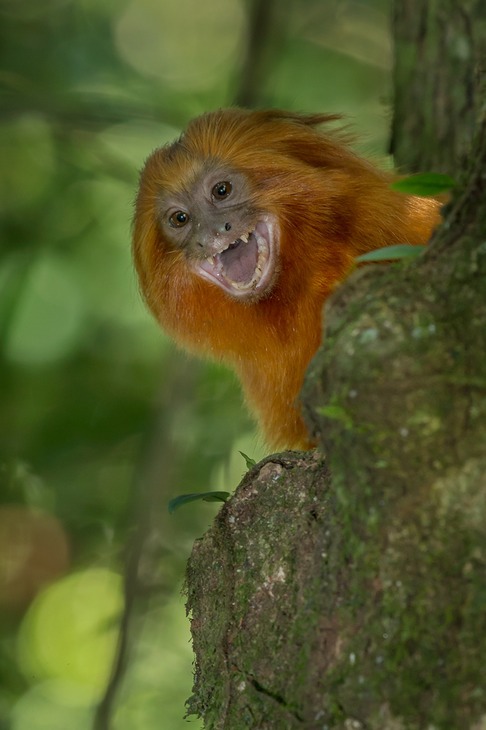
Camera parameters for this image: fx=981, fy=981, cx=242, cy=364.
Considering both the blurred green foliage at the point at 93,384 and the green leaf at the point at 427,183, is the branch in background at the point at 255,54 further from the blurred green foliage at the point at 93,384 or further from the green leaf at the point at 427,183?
the green leaf at the point at 427,183

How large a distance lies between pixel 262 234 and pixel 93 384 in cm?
181

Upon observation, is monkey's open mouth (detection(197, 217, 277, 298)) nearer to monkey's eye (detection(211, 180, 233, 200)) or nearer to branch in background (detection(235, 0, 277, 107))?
monkey's eye (detection(211, 180, 233, 200))

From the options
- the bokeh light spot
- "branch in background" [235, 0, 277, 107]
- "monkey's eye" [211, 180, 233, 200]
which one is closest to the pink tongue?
"monkey's eye" [211, 180, 233, 200]

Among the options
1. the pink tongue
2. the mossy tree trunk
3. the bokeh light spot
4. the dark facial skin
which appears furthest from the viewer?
the bokeh light spot

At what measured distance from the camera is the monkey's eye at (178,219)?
415 centimetres

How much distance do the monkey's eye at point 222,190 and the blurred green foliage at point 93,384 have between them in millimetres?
672

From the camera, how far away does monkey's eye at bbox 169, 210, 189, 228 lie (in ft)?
13.6

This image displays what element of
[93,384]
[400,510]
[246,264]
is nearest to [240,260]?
[246,264]

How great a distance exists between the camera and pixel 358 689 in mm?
→ 1772

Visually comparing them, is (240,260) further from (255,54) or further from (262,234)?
(255,54)

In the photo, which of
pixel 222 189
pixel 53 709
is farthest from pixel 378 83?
pixel 53 709

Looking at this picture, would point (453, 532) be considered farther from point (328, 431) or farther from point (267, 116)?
point (267, 116)

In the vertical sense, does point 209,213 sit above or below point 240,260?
above

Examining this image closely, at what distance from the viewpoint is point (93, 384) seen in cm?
529
